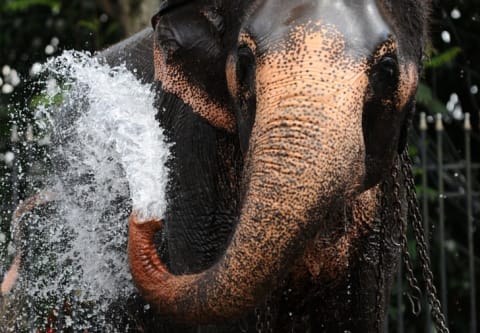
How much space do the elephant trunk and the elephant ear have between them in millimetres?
450

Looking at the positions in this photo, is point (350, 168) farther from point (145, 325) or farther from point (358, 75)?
point (145, 325)

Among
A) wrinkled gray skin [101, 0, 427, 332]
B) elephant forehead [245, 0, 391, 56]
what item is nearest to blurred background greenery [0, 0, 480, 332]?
wrinkled gray skin [101, 0, 427, 332]

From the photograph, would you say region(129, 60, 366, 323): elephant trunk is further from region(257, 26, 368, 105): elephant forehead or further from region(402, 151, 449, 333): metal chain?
region(402, 151, 449, 333): metal chain

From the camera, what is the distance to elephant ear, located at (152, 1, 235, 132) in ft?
9.45

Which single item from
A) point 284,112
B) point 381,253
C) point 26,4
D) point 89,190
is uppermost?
point 284,112

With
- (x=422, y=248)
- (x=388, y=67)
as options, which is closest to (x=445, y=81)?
(x=422, y=248)

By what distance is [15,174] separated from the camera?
5367 mm

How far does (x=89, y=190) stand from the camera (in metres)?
3.81

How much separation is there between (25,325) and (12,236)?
0.49m

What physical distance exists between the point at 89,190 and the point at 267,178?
164cm

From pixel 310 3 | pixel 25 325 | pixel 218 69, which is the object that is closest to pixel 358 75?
pixel 310 3

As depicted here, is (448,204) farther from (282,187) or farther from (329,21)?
(282,187)

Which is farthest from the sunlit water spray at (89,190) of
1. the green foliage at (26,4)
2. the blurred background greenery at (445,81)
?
the green foliage at (26,4)

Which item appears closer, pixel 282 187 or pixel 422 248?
pixel 282 187
